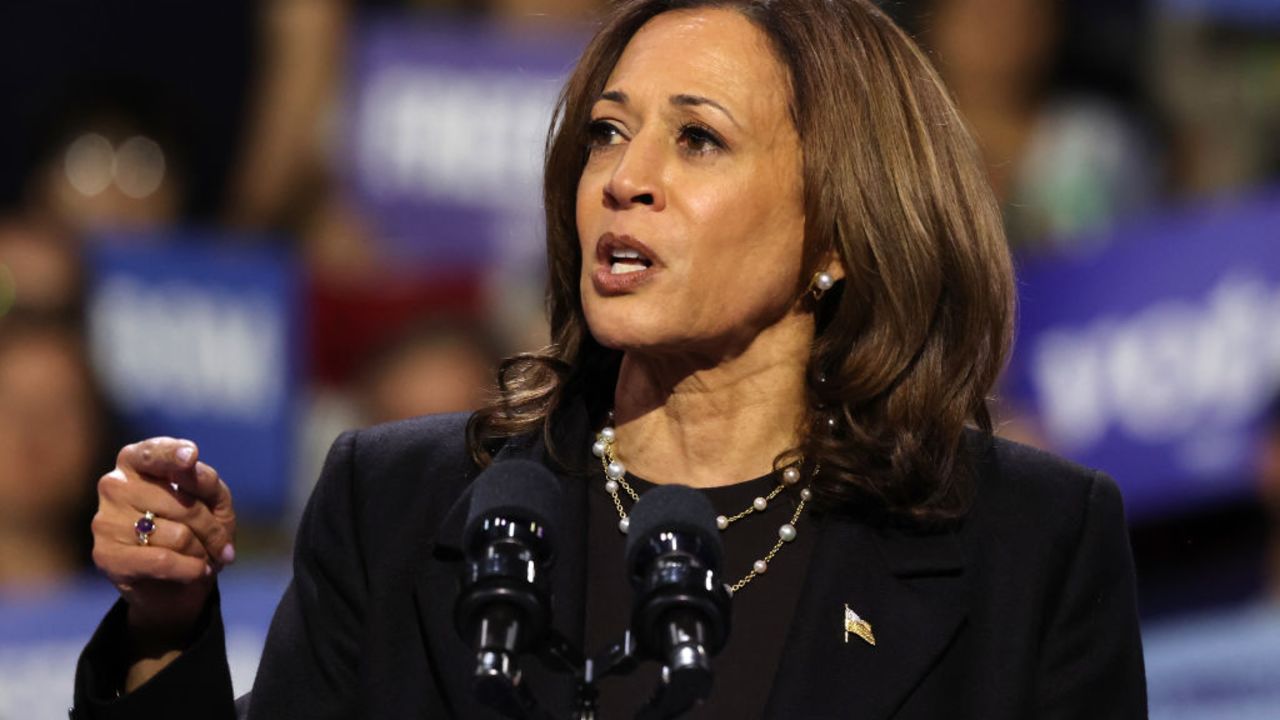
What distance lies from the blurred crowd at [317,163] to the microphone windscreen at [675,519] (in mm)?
3086

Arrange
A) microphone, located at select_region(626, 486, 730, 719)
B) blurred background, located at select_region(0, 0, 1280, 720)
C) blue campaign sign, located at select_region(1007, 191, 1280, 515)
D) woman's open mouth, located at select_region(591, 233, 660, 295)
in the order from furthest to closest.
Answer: blue campaign sign, located at select_region(1007, 191, 1280, 515)
blurred background, located at select_region(0, 0, 1280, 720)
woman's open mouth, located at select_region(591, 233, 660, 295)
microphone, located at select_region(626, 486, 730, 719)

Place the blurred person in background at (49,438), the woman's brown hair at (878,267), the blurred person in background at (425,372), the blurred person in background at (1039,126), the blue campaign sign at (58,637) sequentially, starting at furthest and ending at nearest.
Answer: the blurred person in background at (1039,126) → the blurred person in background at (425,372) → the blurred person in background at (49,438) → the blue campaign sign at (58,637) → the woman's brown hair at (878,267)

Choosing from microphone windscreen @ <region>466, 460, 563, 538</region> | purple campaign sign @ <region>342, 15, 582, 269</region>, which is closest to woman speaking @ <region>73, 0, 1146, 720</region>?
microphone windscreen @ <region>466, 460, 563, 538</region>

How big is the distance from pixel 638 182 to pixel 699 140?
11 cm

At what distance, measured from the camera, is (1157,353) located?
5.36m

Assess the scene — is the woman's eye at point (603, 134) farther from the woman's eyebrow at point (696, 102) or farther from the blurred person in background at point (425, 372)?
the blurred person in background at point (425, 372)

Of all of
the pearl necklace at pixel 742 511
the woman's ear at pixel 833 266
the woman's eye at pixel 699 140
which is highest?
the woman's eye at pixel 699 140

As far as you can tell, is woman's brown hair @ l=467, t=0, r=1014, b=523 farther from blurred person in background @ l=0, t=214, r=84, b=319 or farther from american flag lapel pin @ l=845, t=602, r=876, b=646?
blurred person in background @ l=0, t=214, r=84, b=319

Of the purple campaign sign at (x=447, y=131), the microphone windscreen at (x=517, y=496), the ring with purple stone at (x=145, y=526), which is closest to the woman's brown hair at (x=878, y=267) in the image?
the ring with purple stone at (x=145, y=526)

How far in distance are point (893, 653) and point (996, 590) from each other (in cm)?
16

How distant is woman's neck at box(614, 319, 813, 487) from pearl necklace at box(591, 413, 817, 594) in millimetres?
18

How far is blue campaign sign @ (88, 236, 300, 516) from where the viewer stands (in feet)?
15.6

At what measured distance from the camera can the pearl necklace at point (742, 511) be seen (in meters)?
2.16

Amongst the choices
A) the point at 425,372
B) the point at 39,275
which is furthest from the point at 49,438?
the point at 425,372
